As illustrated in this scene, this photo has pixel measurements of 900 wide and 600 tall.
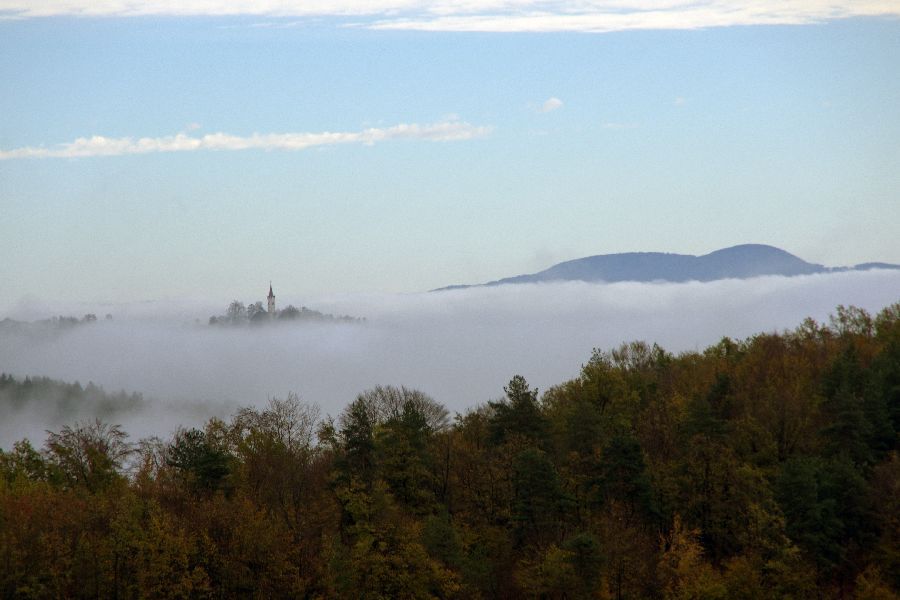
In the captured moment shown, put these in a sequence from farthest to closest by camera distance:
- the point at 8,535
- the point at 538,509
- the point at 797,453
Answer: the point at 797,453 < the point at 538,509 < the point at 8,535

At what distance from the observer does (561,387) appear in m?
111

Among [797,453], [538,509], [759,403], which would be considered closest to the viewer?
[538,509]

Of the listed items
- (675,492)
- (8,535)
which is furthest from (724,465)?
(8,535)

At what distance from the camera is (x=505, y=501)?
251 ft

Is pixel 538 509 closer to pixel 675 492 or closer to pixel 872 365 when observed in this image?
pixel 675 492

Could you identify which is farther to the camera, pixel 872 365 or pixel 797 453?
pixel 872 365

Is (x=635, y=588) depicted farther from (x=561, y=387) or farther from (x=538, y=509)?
(x=561, y=387)

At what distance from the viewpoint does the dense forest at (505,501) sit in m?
63.7

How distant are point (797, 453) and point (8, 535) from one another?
4934 cm

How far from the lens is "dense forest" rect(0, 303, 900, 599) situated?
63656 mm

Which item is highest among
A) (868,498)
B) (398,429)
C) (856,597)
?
(398,429)

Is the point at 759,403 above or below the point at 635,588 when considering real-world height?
above

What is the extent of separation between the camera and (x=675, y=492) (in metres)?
73.8

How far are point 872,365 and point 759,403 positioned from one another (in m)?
11.4
